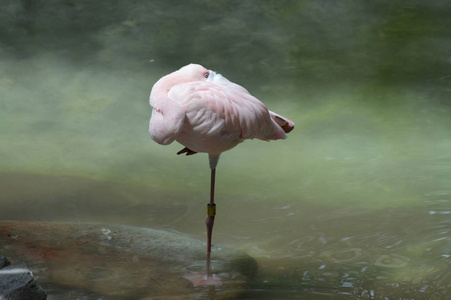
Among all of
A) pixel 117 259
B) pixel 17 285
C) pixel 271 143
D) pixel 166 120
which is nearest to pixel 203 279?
pixel 117 259

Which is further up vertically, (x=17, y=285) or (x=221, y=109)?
(x=221, y=109)

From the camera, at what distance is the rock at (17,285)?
7.91 ft

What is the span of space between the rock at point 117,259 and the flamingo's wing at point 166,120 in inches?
23.9

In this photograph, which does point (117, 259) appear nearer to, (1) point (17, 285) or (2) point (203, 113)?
(1) point (17, 285)

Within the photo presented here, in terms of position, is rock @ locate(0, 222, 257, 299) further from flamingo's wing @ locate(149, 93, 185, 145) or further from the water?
flamingo's wing @ locate(149, 93, 185, 145)

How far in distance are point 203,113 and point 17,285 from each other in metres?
0.97

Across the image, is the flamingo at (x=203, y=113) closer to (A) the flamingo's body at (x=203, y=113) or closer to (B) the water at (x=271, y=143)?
(A) the flamingo's body at (x=203, y=113)

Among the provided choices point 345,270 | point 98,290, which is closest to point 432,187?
point 345,270

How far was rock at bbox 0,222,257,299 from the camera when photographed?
2.84 metres

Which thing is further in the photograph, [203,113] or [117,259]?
[117,259]

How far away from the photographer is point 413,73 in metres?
5.61

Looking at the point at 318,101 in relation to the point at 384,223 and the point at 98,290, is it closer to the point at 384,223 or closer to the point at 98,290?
the point at 384,223

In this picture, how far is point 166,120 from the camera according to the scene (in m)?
2.76

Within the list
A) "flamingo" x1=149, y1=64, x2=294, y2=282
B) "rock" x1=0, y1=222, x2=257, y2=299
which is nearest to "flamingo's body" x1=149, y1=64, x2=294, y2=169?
"flamingo" x1=149, y1=64, x2=294, y2=282
